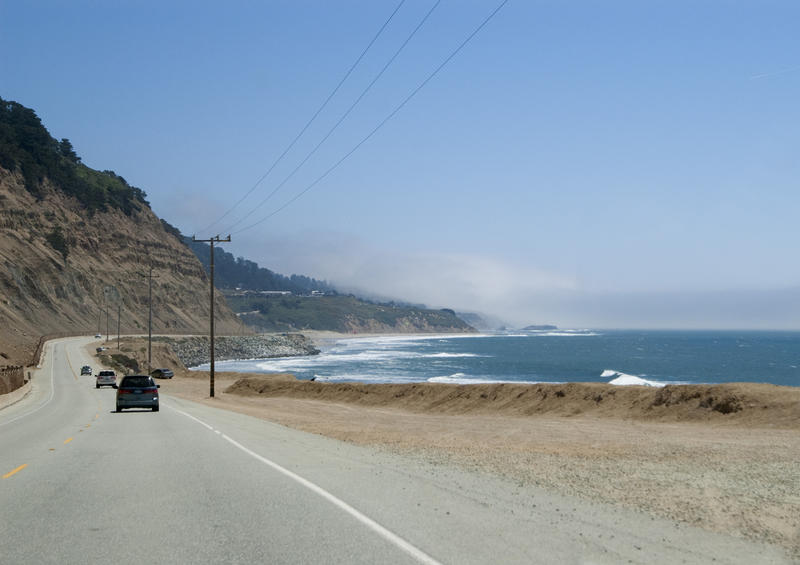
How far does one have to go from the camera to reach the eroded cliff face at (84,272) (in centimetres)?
11719

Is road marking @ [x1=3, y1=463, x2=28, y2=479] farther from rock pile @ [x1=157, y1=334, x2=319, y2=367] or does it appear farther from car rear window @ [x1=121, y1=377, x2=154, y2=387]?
rock pile @ [x1=157, y1=334, x2=319, y2=367]

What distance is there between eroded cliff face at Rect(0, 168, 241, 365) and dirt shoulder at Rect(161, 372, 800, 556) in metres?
60.5

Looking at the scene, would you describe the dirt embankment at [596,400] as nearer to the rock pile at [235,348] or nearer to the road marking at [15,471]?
the road marking at [15,471]

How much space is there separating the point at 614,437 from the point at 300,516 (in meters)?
17.3

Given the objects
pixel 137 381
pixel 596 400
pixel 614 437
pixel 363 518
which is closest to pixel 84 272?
pixel 137 381

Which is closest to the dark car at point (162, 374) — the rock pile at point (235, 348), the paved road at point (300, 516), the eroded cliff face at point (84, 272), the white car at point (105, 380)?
the eroded cliff face at point (84, 272)

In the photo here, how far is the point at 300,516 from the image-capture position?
8859 mm

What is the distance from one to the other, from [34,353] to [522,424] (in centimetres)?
7369

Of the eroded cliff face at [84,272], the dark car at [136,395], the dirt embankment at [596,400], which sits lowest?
the dirt embankment at [596,400]

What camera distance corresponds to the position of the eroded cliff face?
117188 mm

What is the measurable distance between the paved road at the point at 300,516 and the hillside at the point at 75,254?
284 feet

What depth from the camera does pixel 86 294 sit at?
5359 inches

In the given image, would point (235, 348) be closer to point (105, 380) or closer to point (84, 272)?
point (84, 272)

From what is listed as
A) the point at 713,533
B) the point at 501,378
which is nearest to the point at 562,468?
the point at 713,533
